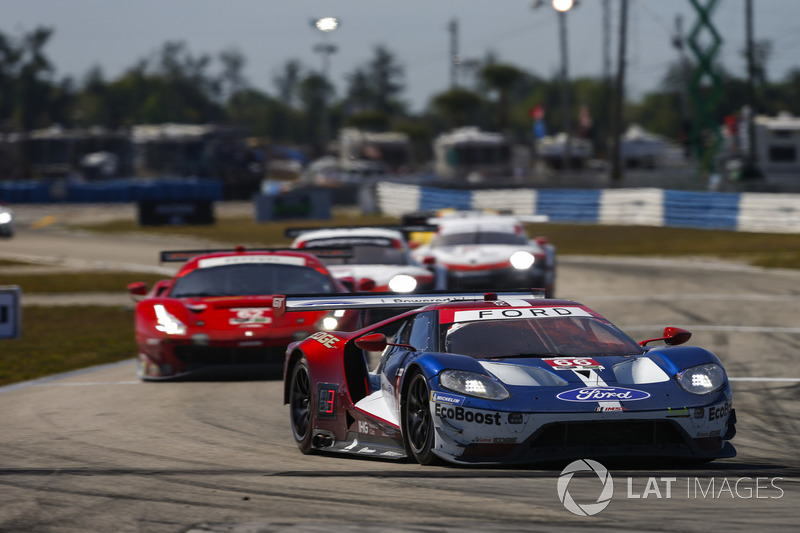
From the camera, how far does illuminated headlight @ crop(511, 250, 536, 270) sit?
61.7 ft

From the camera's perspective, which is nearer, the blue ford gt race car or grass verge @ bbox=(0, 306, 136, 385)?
the blue ford gt race car

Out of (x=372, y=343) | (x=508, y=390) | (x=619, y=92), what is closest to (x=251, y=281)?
(x=372, y=343)

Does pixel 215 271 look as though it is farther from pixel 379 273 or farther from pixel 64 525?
pixel 64 525

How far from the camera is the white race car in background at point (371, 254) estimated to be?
16.3m

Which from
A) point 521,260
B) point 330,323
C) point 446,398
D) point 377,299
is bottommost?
point 521,260

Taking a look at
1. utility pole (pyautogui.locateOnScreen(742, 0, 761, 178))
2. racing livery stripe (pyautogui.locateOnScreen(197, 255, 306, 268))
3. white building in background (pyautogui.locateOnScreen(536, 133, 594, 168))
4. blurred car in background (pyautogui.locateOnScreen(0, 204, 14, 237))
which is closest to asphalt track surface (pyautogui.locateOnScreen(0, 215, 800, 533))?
racing livery stripe (pyautogui.locateOnScreen(197, 255, 306, 268))

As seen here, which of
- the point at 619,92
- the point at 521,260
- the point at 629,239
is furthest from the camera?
the point at 619,92

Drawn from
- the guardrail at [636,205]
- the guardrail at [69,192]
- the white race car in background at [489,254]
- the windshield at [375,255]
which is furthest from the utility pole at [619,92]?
the windshield at [375,255]

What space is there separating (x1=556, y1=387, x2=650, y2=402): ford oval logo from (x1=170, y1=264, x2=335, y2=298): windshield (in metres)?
6.41

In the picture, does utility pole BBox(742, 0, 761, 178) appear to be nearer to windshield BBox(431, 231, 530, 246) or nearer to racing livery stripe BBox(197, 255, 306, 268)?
windshield BBox(431, 231, 530, 246)

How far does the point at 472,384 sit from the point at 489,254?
498 inches

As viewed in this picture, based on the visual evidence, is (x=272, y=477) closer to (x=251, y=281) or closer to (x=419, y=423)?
(x=419, y=423)

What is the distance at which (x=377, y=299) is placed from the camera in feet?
30.2

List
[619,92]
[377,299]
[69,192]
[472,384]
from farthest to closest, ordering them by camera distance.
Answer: [69,192], [619,92], [377,299], [472,384]
